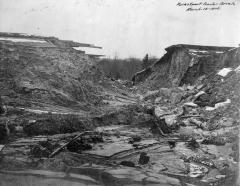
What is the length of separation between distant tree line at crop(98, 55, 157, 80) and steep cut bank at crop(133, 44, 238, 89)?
1232 cm

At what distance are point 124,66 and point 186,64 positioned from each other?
21.1 m

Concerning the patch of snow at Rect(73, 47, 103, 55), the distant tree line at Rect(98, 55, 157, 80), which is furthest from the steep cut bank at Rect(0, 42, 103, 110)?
the distant tree line at Rect(98, 55, 157, 80)

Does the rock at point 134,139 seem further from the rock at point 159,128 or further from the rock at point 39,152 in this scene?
the rock at point 39,152

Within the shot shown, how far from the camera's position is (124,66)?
40.2 meters

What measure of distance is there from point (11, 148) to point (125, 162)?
1.78 metres

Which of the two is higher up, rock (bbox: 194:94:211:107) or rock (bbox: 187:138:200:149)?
rock (bbox: 194:94:211:107)

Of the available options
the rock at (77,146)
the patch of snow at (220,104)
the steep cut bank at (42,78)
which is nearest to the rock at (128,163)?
the rock at (77,146)

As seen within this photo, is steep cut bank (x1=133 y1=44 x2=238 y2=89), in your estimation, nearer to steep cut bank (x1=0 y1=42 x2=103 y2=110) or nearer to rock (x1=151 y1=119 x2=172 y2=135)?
steep cut bank (x1=0 y1=42 x2=103 y2=110)

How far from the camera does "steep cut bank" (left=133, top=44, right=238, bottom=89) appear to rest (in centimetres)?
1764

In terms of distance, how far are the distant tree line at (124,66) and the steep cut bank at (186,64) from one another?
12.3 metres

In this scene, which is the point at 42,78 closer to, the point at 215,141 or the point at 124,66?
the point at 215,141

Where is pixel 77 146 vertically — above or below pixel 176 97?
below

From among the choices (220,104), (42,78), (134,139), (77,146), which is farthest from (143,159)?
(42,78)

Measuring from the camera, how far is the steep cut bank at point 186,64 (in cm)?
1764
